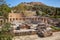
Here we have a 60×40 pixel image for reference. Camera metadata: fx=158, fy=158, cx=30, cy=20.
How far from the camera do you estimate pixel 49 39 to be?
823 cm

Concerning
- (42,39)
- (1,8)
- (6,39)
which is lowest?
(42,39)

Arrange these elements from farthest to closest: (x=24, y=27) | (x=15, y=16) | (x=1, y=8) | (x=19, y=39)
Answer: (x=15, y=16), (x=24, y=27), (x=19, y=39), (x=1, y=8)

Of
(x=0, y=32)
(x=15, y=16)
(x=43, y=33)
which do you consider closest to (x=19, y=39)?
(x=43, y=33)

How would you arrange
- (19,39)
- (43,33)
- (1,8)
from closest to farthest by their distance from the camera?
(1,8)
(19,39)
(43,33)

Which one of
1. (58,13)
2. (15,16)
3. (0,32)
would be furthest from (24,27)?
(58,13)

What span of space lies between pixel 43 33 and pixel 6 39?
382 cm

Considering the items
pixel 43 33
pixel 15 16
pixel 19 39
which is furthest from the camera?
pixel 15 16

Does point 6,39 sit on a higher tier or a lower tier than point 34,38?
higher

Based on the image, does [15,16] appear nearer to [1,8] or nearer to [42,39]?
[42,39]

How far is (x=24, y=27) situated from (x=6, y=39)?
520 cm

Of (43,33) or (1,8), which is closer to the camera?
(1,8)

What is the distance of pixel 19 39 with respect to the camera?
8047 mm

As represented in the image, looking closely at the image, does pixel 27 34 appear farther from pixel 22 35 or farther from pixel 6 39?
pixel 6 39

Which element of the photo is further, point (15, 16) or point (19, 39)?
point (15, 16)
